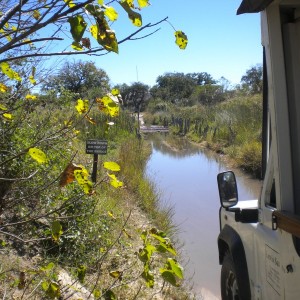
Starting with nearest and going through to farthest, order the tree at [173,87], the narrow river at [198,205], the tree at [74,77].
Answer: the tree at [74,77]
the narrow river at [198,205]
the tree at [173,87]

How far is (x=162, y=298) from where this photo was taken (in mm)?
3922

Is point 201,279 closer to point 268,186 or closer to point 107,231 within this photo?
point 107,231

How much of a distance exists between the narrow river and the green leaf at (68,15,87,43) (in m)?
4.04

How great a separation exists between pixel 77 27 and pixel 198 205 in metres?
8.19

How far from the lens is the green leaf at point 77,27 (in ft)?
3.41

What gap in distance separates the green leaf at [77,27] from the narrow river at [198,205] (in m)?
4.04

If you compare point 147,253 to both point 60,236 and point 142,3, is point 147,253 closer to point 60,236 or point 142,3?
point 142,3

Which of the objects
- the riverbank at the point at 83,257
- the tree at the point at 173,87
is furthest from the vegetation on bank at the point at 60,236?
the tree at the point at 173,87

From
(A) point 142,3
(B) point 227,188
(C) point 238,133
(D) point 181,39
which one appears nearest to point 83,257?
(B) point 227,188

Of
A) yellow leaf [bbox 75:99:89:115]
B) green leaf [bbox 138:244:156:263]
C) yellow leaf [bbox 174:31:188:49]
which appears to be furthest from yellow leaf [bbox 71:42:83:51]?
green leaf [bbox 138:244:156:263]

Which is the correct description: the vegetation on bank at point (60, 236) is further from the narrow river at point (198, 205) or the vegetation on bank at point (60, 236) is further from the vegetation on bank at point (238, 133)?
the vegetation on bank at point (238, 133)

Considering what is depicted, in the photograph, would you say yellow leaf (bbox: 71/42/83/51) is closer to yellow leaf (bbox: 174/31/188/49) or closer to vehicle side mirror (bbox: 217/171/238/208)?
yellow leaf (bbox: 174/31/188/49)

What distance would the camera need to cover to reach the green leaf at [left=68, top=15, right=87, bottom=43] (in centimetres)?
104

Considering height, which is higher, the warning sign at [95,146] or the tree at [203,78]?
the tree at [203,78]
